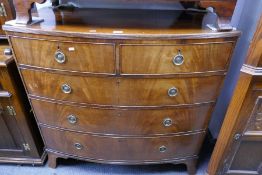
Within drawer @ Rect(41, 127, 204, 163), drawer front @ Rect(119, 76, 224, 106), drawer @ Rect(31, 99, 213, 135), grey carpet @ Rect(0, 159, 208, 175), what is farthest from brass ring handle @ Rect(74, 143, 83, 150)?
drawer front @ Rect(119, 76, 224, 106)

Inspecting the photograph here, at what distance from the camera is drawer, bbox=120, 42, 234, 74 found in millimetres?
896

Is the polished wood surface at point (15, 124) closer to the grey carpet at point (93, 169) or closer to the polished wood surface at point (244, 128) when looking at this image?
the grey carpet at point (93, 169)

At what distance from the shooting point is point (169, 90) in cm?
100

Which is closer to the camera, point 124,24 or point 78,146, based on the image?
point 124,24

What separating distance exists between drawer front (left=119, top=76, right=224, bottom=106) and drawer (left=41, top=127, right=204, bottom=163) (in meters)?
0.25

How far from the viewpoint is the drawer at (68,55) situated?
90cm

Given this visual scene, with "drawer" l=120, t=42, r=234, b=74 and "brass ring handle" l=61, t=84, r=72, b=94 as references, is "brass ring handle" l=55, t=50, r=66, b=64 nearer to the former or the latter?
"brass ring handle" l=61, t=84, r=72, b=94

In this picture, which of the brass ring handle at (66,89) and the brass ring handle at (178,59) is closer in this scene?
the brass ring handle at (178,59)

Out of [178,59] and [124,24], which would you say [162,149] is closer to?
[178,59]

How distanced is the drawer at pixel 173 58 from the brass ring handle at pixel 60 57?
0.85 ft

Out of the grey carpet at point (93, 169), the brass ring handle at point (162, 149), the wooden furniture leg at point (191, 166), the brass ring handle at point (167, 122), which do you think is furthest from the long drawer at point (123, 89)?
the grey carpet at point (93, 169)

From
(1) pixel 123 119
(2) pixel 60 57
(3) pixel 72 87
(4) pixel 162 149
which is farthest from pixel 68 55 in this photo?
(4) pixel 162 149

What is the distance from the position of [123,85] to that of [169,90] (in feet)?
0.72

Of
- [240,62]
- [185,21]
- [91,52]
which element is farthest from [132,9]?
[240,62]
